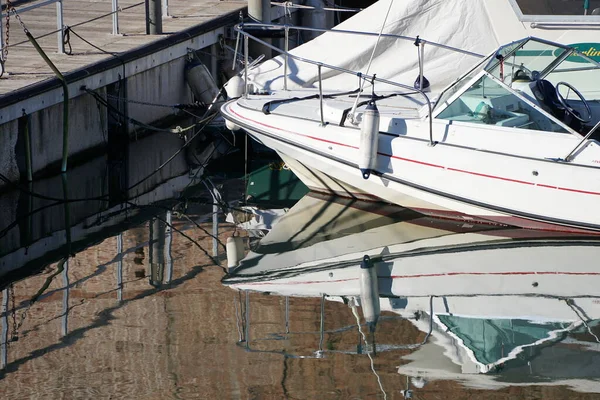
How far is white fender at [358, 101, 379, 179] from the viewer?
1131cm

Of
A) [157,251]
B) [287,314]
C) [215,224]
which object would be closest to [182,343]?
[287,314]

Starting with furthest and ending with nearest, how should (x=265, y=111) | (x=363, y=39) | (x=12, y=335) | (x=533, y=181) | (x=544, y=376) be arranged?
1. (x=363, y=39)
2. (x=265, y=111)
3. (x=533, y=181)
4. (x=12, y=335)
5. (x=544, y=376)

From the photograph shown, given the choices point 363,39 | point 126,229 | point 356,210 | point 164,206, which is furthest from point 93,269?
point 363,39

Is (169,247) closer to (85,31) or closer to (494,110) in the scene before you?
(494,110)

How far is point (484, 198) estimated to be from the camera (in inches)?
454

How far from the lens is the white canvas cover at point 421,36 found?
13414 mm

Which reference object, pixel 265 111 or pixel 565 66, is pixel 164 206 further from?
pixel 565 66

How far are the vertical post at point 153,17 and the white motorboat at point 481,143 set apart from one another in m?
4.42

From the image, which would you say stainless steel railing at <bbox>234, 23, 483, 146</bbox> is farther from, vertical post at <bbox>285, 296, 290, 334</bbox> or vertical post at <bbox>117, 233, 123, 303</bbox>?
vertical post at <bbox>285, 296, 290, 334</bbox>

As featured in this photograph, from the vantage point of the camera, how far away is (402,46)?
14.0m

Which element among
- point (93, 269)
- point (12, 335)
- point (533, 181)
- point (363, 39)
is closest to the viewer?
point (12, 335)

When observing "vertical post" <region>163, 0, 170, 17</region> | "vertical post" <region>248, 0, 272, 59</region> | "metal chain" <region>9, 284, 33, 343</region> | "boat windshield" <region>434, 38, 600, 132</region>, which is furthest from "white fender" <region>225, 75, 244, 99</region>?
"metal chain" <region>9, 284, 33, 343</region>

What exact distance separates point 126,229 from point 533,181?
3.95 m

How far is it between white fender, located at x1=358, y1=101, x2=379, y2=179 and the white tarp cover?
2324 mm
